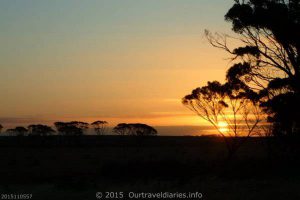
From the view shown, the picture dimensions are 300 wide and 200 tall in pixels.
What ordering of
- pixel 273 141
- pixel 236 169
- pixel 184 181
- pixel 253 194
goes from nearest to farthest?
pixel 253 194 < pixel 184 181 < pixel 236 169 < pixel 273 141

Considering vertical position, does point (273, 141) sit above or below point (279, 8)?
below

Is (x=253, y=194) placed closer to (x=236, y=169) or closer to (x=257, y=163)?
(x=236, y=169)

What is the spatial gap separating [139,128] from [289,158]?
79.5 metres

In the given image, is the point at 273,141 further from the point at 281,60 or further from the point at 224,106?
the point at 224,106

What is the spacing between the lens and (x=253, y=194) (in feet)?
54.4

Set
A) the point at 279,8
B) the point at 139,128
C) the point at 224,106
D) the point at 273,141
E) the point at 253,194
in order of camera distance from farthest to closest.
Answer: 1. the point at 139,128
2. the point at 224,106
3. the point at 273,141
4. the point at 279,8
5. the point at 253,194

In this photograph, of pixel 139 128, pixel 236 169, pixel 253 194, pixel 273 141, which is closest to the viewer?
pixel 253 194

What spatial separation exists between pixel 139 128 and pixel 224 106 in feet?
213

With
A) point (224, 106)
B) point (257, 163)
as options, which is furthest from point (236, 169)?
point (224, 106)

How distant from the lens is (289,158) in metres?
27.8

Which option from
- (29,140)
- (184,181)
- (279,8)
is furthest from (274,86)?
(29,140)

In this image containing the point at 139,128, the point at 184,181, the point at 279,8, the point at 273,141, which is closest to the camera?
the point at 184,181

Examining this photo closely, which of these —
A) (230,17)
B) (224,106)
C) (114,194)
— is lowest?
(114,194)

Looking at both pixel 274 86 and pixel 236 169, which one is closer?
pixel 236 169
